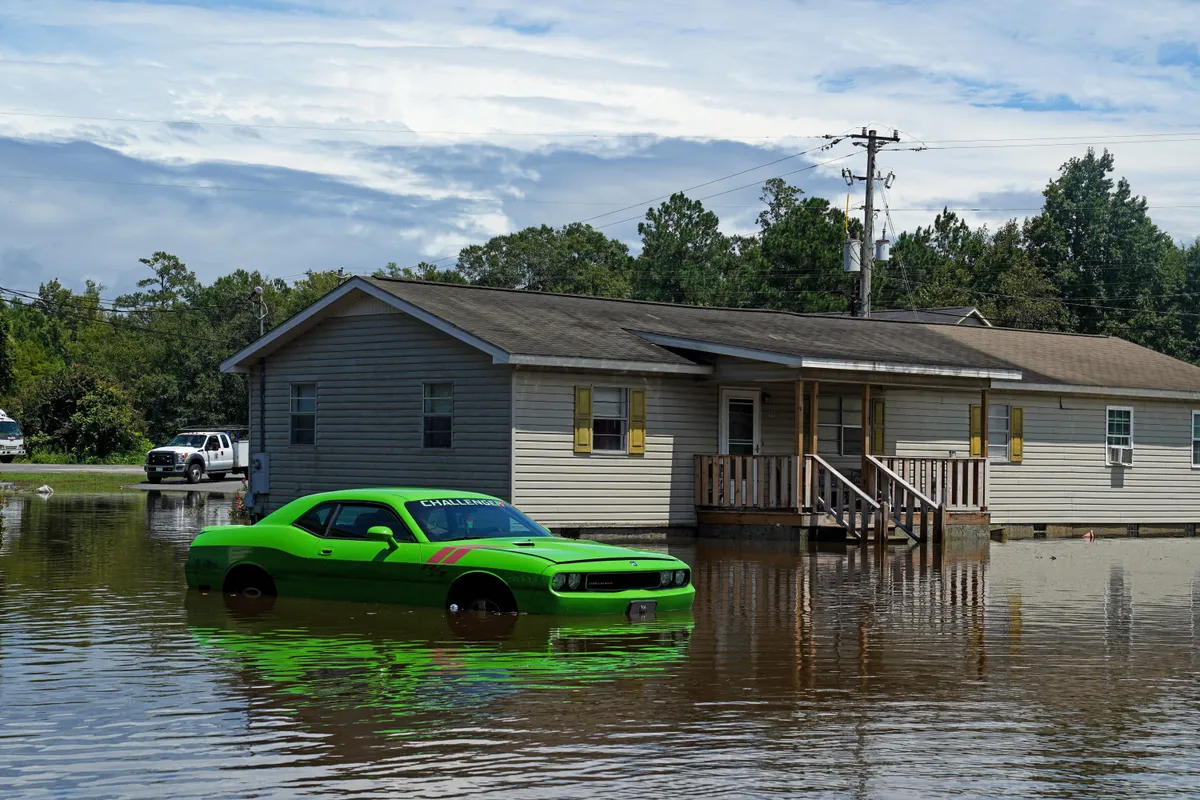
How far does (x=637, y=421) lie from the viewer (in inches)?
1092

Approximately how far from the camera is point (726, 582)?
19844 mm

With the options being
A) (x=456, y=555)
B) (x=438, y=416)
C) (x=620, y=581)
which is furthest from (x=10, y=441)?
(x=620, y=581)

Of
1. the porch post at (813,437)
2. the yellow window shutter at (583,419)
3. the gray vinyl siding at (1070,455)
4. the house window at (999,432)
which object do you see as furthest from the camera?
the house window at (999,432)

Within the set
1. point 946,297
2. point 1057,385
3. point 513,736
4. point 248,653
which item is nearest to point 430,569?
point 248,653

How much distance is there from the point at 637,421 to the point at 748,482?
2386 millimetres

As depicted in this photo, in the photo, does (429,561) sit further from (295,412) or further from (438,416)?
(295,412)

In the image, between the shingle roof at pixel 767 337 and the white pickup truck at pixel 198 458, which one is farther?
the white pickup truck at pixel 198 458

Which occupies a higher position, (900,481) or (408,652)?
(900,481)

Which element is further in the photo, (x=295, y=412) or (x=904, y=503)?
(x=295, y=412)

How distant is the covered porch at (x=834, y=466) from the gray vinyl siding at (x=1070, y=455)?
387 mm

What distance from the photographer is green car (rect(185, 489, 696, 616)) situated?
14.2 m

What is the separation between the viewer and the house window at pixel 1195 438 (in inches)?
1428

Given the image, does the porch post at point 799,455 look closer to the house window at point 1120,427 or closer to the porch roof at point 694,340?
the porch roof at point 694,340

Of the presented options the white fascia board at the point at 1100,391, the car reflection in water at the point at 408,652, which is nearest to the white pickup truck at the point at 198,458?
the white fascia board at the point at 1100,391
